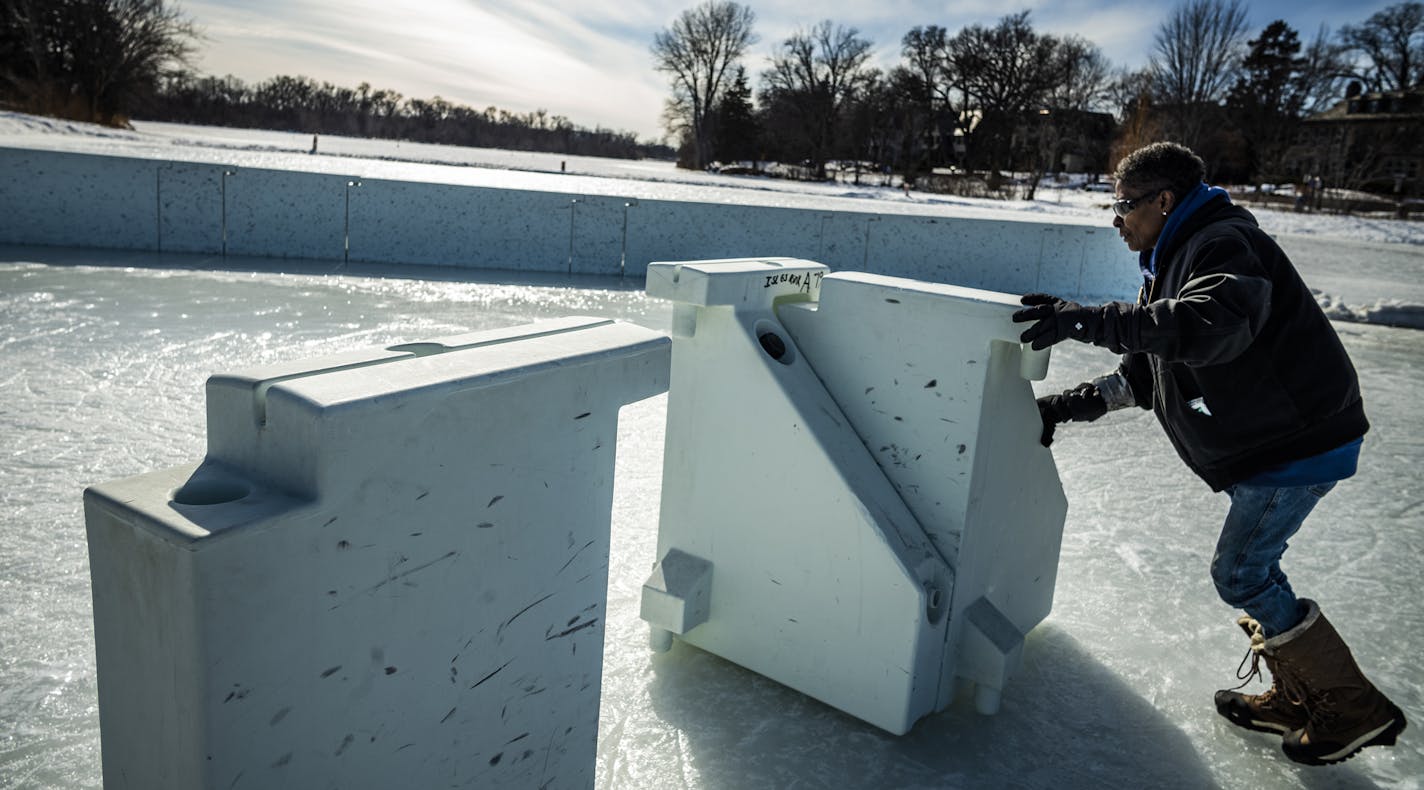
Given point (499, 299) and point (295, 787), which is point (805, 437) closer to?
point (295, 787)

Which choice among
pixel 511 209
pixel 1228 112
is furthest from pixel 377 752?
pixel 1228 112

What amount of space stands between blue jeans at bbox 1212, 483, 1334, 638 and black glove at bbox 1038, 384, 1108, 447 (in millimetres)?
411

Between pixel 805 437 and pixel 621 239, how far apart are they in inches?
362

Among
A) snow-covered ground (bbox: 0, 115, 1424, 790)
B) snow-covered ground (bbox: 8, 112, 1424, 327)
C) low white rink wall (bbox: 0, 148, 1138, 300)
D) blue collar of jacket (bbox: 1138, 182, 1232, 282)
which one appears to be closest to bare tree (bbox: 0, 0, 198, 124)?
snow-covered ground (bbox: 8, 112, 1424, 327)

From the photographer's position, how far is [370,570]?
3.91 ft

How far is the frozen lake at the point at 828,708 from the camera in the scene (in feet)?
7.25

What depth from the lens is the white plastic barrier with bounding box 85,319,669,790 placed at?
1035 millimetres

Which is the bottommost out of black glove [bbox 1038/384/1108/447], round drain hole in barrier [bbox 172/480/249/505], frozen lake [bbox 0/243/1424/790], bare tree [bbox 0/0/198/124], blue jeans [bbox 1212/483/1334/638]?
frozen lake [bbox 0/243/1424/790]

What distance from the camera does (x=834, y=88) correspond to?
5272 centimetres

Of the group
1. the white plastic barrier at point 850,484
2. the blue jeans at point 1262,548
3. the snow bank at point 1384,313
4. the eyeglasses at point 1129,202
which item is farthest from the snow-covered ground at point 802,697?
the snow bank at point 1384,313

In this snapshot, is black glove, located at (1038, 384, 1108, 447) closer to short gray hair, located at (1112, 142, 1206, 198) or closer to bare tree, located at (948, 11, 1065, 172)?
short gray hair, located at (1112, 142, 1206, 198)

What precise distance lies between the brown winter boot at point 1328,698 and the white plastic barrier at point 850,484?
Result: 0.69m

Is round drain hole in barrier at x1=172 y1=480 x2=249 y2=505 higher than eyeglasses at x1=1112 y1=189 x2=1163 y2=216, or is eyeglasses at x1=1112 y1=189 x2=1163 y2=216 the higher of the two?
eyeglasses at x1=1112 y1=189 x2=1163 y2=216

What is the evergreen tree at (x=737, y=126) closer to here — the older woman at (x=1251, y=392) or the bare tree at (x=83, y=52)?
the bare tree at (x=83, y=52)
